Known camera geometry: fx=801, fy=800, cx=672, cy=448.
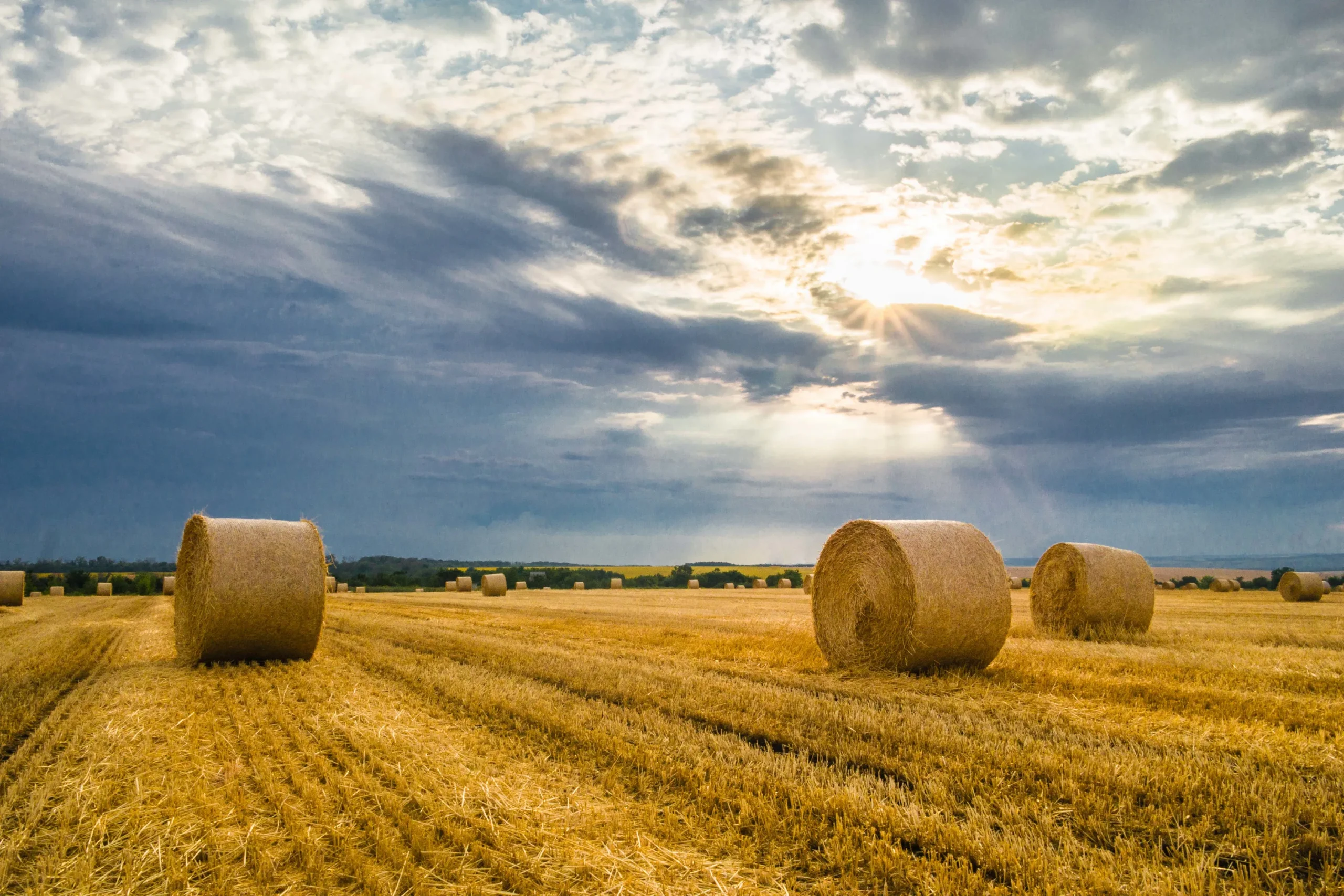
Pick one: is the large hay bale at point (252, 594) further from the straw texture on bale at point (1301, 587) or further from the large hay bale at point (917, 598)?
the straw texture on bale at point (1301, 587)

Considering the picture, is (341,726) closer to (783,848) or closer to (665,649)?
(783,848)

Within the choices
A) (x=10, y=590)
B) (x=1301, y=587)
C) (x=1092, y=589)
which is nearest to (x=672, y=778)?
(x=1092, y=589)

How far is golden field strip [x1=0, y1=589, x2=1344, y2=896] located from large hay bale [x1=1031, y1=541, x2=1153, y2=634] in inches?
139

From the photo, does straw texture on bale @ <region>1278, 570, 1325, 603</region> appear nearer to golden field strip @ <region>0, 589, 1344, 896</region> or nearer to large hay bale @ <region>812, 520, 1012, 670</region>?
golden field strip @ <region>0, 589, 1344, 896</region>

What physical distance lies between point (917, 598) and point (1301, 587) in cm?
2394

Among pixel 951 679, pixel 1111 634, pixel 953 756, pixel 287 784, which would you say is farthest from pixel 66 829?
pixel 1111 634

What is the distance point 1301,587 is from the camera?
2550 centimetres

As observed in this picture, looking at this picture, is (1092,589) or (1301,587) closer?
(1092,589)

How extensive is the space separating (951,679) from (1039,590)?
6618mm

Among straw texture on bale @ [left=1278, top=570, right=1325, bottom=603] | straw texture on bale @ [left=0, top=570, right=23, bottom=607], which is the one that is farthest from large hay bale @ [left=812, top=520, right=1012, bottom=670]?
straw texture on bale @ [left=0, top=570, right=23, bottom=607]

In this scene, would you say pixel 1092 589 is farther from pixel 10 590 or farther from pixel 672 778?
pixel 10 590

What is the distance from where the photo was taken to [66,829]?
14.1 feet

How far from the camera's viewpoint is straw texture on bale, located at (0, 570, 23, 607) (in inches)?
945

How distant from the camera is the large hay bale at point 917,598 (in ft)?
30.1
